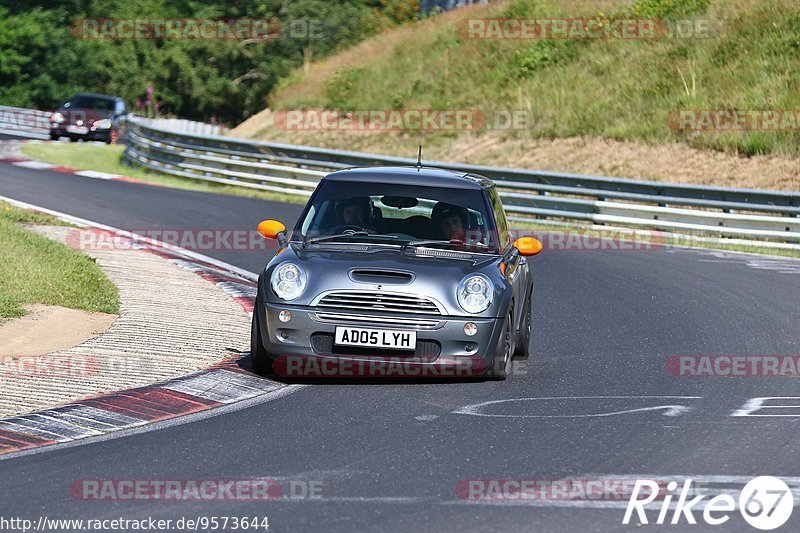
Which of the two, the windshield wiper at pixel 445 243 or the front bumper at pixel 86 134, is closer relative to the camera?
the windshield wiper at pixel 445 243

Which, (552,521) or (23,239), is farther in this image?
(23,239)

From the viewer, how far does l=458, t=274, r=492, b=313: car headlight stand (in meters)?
9.16

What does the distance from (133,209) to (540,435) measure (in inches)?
583

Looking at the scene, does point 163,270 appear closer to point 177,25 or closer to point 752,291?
point 752,291

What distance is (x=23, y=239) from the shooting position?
582 inches

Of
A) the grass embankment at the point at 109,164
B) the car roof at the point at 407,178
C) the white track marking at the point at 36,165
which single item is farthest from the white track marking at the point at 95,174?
the car roof at the point at 407,178

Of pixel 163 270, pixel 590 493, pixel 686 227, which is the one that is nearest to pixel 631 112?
pixel 686 227

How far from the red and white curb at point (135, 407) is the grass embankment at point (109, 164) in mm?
16639

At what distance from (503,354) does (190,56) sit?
2085 inches

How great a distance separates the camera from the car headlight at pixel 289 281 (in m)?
9.20

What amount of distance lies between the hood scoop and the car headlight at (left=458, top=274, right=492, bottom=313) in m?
0.36

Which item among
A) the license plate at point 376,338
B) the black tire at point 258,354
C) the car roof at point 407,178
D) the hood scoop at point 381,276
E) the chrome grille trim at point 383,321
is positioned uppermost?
the car roof at point 407,178

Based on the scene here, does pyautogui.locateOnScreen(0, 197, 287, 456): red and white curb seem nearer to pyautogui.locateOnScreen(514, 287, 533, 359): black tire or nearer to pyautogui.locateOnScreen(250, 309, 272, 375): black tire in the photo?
pyautogui.locateOnScreen(250, 309, 272, 375): black tire

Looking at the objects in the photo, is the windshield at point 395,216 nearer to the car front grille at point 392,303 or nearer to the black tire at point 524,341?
the black tire at point 524,341
